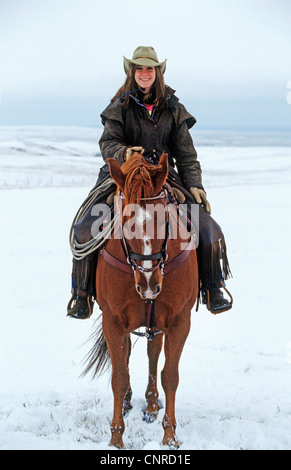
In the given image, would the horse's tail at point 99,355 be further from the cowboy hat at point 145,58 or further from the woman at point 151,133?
the cowboy hat at point 145,58

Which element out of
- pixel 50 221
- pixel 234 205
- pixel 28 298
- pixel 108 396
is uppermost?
pixel 234 205

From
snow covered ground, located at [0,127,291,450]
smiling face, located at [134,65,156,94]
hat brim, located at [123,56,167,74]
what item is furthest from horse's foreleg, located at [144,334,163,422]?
hat brim, located at [123,56,167,74]

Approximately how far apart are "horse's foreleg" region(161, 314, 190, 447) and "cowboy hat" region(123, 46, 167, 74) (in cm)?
246

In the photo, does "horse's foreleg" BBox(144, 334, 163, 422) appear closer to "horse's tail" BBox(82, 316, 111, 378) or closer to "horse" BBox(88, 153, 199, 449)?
"horse's tail" BBox(82, 316, 111, 378)

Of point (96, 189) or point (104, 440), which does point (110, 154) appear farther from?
point (104, 440)

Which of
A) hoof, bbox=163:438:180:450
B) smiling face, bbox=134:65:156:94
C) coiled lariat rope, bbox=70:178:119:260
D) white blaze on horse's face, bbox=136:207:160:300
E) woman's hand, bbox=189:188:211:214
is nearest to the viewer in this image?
white blaze on horse's face, bbox=136:207:160:300

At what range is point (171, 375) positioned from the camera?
4855 mm

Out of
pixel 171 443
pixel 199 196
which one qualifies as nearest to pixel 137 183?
pixel 199 196

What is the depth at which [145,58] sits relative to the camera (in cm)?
497

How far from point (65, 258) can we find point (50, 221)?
194 inches

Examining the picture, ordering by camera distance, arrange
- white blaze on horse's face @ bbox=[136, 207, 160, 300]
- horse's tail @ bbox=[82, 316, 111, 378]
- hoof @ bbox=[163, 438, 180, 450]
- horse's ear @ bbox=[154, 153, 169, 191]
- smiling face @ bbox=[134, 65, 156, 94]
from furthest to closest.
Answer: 1. horse's tail @ bbox=[82, 316, 111, 378]
2. smiling face @ bbox=[134, 65, 156, 94]
3. hoof @ bbox=[163, 438, 180, 450]
4. horse's ear @ bbox=[154, 153, 169, 191]
5. white blaze on horse's face @ bbox=[136, 207, 160, 300]

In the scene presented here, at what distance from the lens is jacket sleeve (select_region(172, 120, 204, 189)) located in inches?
209

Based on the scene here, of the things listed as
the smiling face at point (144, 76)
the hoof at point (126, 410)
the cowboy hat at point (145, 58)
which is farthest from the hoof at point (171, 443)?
the cowboy hat at point (145, 58)
